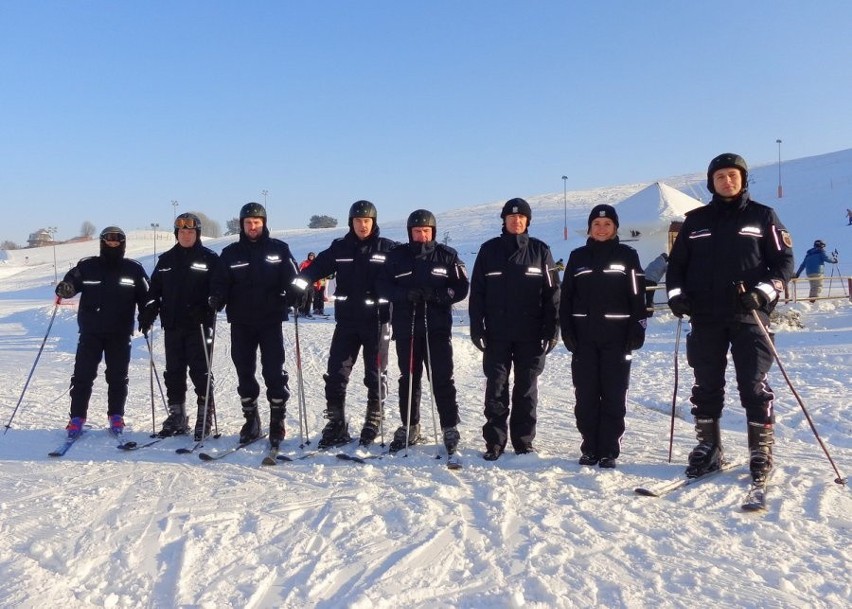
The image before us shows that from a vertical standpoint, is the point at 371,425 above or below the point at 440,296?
below

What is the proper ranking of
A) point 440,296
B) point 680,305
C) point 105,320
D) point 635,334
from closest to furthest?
point 680,305, point 635,334, point 440,296, point 105,320

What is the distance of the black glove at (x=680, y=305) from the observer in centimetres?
455

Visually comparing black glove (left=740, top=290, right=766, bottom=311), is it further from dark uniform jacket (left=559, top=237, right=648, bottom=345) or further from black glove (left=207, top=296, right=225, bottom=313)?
black glove (left=207, top=296, right=225, bottom=313)

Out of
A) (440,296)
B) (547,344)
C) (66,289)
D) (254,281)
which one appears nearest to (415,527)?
(547,344)

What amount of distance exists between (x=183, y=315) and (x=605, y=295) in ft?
12.9

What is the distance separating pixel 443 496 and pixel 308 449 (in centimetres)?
185

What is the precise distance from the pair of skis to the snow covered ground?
0.07m

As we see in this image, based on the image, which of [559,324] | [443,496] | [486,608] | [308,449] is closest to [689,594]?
[486,608]

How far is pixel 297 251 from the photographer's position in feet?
169

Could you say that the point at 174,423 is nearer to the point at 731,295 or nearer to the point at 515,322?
the point at 515,322

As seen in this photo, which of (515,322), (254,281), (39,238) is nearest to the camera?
(515,322)

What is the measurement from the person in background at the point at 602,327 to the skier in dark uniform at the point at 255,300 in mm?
2582

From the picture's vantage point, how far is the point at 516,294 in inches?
206

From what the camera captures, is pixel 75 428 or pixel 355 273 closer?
pixel 355 273
